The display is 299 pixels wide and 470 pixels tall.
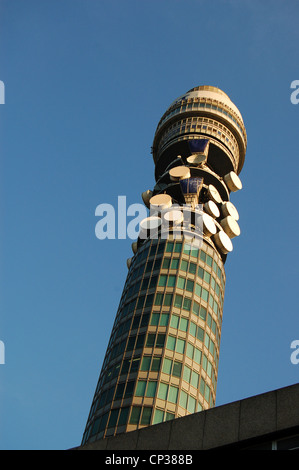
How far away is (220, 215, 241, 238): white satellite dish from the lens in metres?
110

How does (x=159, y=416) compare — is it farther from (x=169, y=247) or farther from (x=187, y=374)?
(x=169, y=247)

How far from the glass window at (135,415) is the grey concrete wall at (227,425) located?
47221 mm

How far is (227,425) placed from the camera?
28234mm

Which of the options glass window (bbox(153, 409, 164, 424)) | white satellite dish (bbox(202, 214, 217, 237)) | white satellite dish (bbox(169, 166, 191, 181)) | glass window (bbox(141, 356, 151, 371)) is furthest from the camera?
white satellite dish (bbox(169, 166, 191, 181))

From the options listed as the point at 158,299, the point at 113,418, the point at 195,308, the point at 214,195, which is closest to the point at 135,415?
the point at 113,418

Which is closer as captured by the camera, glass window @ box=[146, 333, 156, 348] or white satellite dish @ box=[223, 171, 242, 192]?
glass window @ box=[146, 333, 156, 348]

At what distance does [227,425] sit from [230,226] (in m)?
83.1

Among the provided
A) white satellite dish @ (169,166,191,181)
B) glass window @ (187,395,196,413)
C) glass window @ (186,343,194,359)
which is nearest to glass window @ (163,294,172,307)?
glass window @ (186,343,194,359)

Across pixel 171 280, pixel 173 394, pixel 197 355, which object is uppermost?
pixel 171 280

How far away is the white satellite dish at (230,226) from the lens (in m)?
110

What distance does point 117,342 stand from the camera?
92.7 metres

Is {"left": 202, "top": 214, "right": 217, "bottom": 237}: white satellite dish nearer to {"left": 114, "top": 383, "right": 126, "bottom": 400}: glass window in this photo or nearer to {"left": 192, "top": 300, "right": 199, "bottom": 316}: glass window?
{"left": 192, "top": 300, "right": 199, "bottom": 316}: glass window

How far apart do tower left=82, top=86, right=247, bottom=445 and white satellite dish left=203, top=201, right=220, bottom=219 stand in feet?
0.57
